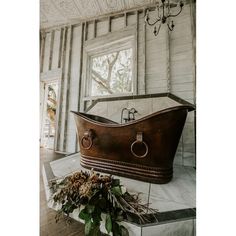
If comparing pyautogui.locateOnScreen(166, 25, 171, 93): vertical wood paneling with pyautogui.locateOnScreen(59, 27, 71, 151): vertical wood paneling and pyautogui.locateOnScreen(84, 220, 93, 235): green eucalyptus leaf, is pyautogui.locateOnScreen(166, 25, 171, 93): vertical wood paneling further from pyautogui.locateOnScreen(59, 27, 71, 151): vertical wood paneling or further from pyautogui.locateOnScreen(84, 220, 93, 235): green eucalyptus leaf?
pyautogui.locateOnScreen(84, 220, 93, 235): green eucalyptus leaf

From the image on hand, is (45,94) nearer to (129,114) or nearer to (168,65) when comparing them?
(129,114)

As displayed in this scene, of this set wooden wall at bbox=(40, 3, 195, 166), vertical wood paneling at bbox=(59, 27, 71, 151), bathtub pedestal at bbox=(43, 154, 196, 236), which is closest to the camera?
bathtub pedestal at bbox=(43, 154, 196, 236)

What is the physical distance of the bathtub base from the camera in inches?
25.4

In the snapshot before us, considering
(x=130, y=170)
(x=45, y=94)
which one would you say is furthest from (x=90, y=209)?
(x=45, y=94)

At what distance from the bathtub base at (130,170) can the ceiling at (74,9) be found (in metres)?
0.57

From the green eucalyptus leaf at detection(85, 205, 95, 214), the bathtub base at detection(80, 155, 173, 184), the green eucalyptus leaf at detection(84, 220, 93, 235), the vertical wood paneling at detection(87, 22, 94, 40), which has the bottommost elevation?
the green eucalyptus leaf at detection(84, 220, 93, 235)

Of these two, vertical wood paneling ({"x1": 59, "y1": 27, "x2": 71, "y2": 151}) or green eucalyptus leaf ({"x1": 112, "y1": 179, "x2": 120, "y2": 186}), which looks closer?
green eucalyptus leaf ({"x1": 112, "y1": 179, "x2": 120, "y2": 186})

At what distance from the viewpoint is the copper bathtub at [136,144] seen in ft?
2.12

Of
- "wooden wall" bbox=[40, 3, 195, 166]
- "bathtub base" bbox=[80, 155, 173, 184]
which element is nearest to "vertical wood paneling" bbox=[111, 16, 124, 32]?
"wooden wall" bbox=[40, 3, 195, 166]

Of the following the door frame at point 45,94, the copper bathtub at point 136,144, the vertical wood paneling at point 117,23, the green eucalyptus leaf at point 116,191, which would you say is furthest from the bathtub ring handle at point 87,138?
the vertical wood paneling at point 117,23

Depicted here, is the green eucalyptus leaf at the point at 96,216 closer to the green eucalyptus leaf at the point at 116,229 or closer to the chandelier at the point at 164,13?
the green eucalyptus leaf at the point at 116,229

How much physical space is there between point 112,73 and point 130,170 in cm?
39
